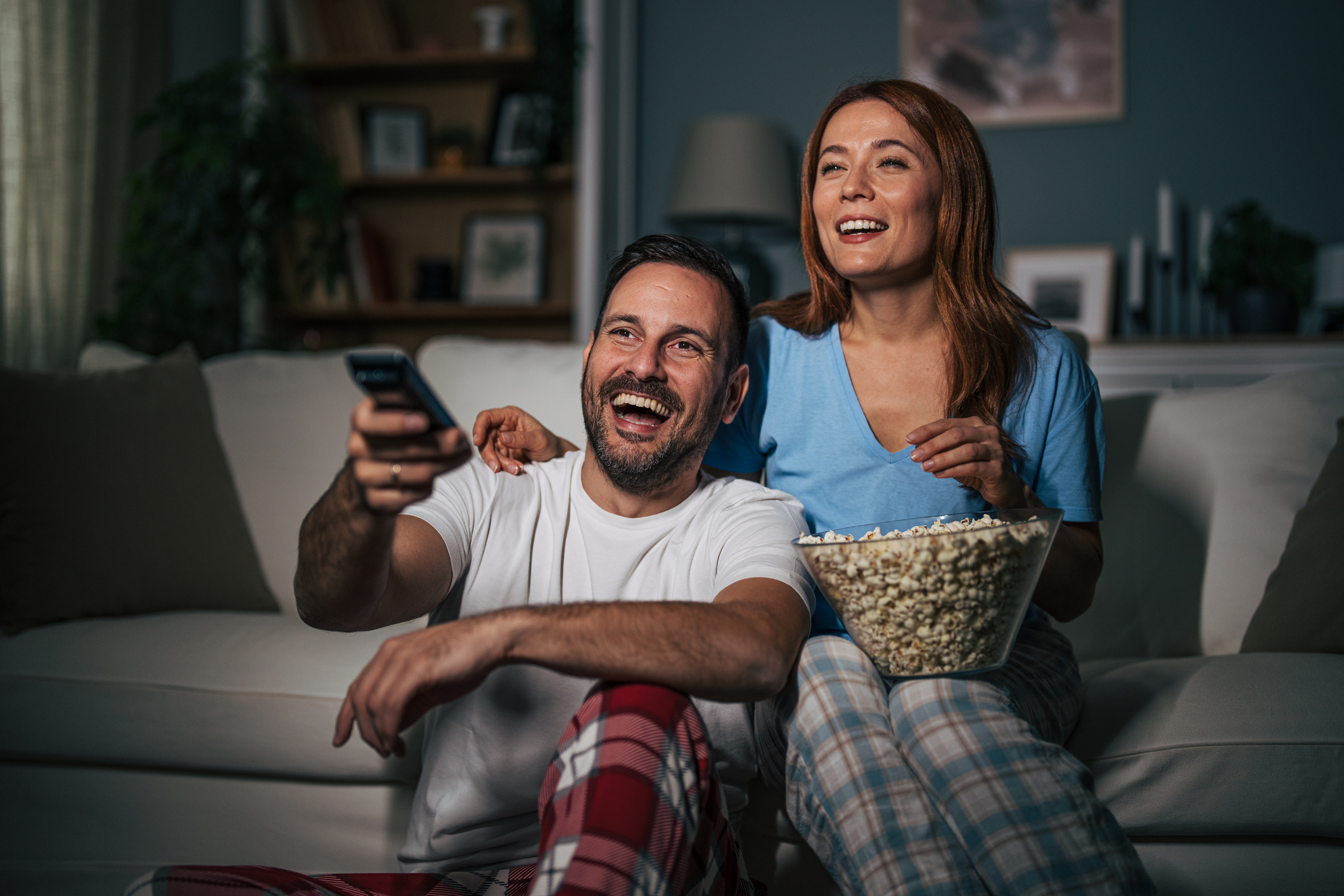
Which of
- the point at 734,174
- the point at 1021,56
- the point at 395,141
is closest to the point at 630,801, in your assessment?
the point at 734,174

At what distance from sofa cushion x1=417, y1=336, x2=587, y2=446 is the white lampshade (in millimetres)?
2471

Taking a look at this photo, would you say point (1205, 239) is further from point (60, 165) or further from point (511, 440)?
point (60, 165)

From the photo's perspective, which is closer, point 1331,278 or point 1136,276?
point 1331,278

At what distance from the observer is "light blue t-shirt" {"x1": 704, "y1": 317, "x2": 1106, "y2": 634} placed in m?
1.27

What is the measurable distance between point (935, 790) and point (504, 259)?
10.2 ft

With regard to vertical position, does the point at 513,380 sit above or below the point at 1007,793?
above

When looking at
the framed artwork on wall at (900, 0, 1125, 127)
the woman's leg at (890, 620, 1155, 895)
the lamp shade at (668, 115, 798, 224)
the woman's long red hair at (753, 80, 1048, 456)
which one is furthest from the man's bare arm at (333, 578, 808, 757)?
the framed artwork on wall at (900, 0, 1125, 127)

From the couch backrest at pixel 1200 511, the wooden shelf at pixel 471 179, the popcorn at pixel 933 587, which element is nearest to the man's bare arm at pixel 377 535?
the popcorn at pixel 933 587

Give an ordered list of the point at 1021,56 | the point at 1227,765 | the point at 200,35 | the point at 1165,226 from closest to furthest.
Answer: the point at 1227,765 → the point at 1165,226 → the point at 1021,56 → the point at 200,35

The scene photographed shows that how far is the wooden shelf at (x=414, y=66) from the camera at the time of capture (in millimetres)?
3572

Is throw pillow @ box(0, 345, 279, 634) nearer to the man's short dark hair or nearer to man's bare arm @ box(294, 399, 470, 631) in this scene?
man's bare arm @ box(294, 399, 470, 631)

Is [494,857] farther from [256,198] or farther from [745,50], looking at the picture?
[745,50]

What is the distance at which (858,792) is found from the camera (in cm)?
95

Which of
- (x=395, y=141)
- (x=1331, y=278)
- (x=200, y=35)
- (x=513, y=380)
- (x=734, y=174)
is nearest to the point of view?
(x=513, y=380)
